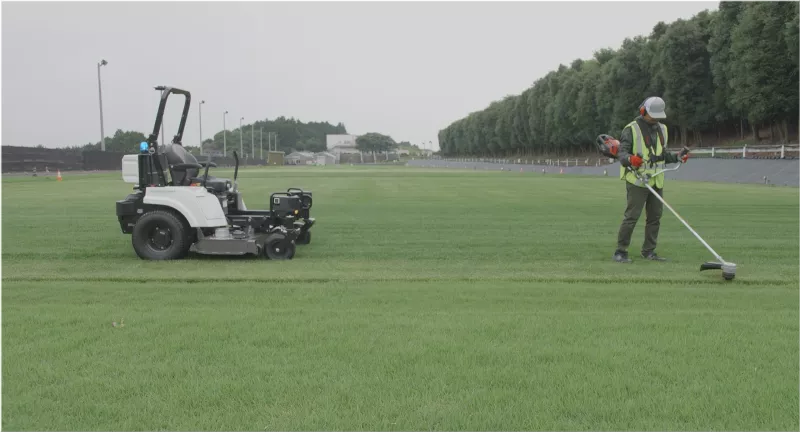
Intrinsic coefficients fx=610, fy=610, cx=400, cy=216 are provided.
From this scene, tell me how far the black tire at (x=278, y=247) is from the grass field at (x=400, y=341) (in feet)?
0.72

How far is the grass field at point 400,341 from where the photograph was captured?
3082 millimetres

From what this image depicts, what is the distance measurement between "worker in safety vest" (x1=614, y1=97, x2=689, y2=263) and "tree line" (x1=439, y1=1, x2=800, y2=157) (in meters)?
30.1

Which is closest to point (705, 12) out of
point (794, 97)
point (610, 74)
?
point (610, 74)

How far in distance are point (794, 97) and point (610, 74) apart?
20.6m

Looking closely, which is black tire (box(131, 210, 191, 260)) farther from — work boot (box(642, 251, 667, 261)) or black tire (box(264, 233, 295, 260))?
work boot (box(642, 251, 667, 261))

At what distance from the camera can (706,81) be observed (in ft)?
145

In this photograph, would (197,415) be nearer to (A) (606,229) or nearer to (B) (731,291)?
(B) (731,291)

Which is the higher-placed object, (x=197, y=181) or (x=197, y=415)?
(x=197, y=181)

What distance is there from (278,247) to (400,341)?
4.14 meters

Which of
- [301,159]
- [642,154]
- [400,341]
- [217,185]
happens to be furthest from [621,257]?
[301,159]

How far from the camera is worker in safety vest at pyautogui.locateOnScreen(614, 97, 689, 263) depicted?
773cm

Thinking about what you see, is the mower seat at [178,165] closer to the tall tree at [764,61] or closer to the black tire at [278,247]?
the black tire at [278,247]

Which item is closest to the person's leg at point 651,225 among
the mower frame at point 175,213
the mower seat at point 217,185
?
the mower frame at point 175,213

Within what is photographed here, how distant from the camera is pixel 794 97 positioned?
114 feet
